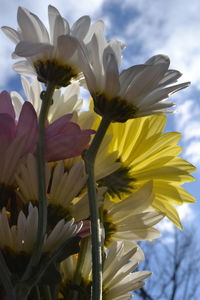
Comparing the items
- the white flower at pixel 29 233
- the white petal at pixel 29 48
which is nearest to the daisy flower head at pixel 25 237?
the white flower at pixel 29 233

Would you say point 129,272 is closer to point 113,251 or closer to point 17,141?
point 113,251

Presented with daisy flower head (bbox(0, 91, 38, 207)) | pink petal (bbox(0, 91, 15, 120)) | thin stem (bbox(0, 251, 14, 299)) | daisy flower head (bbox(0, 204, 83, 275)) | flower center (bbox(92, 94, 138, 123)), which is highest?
pink petal (bbox(0, 91, 15, 120))

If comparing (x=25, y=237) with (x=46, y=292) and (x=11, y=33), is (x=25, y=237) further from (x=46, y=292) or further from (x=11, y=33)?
(x=11, y=33)

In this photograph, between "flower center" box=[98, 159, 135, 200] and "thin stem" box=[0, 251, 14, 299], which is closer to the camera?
"thin stem" box=[0, 251, 14, 299]

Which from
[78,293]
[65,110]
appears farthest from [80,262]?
[65,110]

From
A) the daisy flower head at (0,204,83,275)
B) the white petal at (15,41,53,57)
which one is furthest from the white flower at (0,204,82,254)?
the white petal at (15,41,53,57)

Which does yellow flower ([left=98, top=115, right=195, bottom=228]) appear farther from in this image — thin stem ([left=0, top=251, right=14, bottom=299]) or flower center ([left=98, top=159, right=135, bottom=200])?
thin stem ([left=0, top=251, right=14, bottom=299])

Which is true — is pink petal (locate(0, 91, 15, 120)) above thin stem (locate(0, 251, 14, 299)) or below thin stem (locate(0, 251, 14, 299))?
above

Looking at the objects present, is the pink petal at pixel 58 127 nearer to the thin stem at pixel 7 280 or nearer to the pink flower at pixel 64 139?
the pink flower at pixel 64 139
